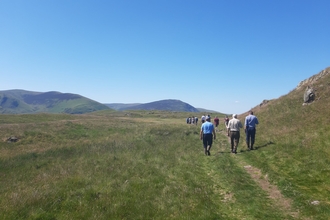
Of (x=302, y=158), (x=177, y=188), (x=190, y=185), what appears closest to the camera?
(x=177, y=188)

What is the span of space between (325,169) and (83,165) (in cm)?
1373

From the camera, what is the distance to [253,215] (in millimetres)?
7402

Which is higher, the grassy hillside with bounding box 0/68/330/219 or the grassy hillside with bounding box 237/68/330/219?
the grassy hillside with bounding box 237/68/330/219

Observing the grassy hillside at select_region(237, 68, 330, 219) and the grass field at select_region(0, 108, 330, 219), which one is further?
the grassy hillside at select_region(237, 68, 330, 219)

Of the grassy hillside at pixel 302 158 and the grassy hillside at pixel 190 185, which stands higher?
the grassy hillside at pixel 302 158

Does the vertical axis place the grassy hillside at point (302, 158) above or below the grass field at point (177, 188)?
above

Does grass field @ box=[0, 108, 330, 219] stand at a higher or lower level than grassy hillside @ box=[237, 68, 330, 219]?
lower

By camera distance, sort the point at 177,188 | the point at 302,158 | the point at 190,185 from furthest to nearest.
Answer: the point at 302,158
the point at 190,185
the point at 177,188

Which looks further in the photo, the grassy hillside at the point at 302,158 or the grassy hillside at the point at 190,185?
the grassy hillside at the point at 302,158

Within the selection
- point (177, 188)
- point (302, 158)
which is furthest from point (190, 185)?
point (302, 158)

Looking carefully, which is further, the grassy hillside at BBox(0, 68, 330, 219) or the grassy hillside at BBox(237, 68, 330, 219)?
the grassy hillside at BBox(237, 68, 330, 219)

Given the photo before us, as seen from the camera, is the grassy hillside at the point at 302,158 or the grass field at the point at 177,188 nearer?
the grass field at the point at 177,188

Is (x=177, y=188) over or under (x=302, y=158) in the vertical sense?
under

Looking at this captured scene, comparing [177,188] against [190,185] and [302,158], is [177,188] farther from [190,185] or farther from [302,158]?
[302,158]
